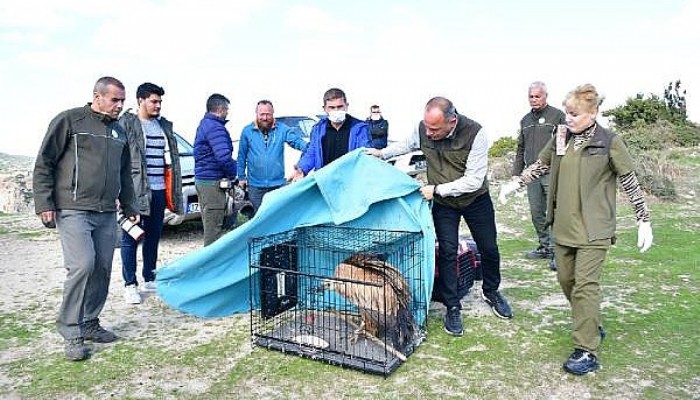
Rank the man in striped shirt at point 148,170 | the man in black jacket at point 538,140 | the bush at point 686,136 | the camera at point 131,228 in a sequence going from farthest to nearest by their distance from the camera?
1. the bush at point 686,136
2. the man in black jacket at point 538,140
3. the man in striped shirt at point 148,170
4. the camera at point 131,228

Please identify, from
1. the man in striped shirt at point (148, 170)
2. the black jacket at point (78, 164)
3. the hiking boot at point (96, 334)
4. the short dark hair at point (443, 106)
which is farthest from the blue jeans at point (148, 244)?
the short dark hair at point (443, 106)

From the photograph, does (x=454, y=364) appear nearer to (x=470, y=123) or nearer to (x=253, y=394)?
(x=253, y=394)

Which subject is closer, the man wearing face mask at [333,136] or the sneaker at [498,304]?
the sneaker at [498,304]

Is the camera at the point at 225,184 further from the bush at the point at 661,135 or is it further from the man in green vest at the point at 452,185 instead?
the bush at the point at 661,135

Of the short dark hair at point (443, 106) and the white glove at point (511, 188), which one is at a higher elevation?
the short dark hair at point (443, 106)

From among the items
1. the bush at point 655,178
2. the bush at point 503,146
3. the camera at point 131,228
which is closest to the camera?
the camera at point 131,228

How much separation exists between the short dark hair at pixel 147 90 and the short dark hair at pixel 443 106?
7.62 feet

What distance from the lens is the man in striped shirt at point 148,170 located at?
180 inches

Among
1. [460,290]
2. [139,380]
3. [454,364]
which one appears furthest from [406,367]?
[139,380]

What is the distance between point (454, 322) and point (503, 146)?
54.4 ft

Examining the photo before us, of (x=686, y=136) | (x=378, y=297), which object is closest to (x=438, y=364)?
(x=378, y=297)

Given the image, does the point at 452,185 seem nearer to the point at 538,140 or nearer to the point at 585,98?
the point at 585,98

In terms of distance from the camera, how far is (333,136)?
15.9ft

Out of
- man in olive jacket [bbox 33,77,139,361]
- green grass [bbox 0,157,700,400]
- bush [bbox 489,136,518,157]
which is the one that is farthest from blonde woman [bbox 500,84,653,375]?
bush [bbox 489,136,518,157]
